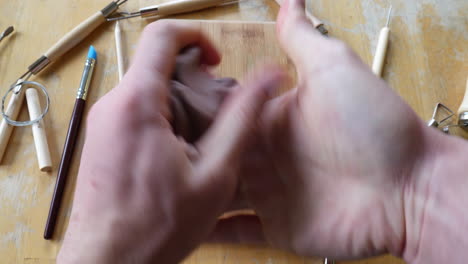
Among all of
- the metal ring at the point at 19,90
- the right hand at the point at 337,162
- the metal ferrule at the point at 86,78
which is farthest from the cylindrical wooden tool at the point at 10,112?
the right hand at the point at 337,162

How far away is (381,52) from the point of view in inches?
30.0

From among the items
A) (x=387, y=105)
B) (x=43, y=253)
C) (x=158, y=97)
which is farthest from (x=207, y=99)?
(x=43, y=253)

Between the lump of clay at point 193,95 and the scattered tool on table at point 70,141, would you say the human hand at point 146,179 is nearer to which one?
the lump of clay at point 193,95

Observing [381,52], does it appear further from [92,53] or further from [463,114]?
[92,53]

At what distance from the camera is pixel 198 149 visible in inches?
17.5

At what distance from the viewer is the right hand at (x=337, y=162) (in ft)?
1.63

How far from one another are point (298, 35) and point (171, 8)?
35 cm

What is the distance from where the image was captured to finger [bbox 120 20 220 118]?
44cm

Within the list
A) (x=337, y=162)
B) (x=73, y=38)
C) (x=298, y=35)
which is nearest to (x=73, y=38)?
(x=73, y=38)

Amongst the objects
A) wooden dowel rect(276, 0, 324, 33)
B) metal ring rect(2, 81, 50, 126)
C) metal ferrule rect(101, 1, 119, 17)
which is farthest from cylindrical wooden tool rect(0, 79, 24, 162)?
wooden dowel rect(276, 0, 324, 33)

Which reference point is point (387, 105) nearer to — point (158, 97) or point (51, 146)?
point (158, 97)

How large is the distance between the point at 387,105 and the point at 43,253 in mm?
573

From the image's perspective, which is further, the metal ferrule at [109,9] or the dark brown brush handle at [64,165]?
the metal ferrule at [109,9]

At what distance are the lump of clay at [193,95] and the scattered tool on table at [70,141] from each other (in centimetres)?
26
